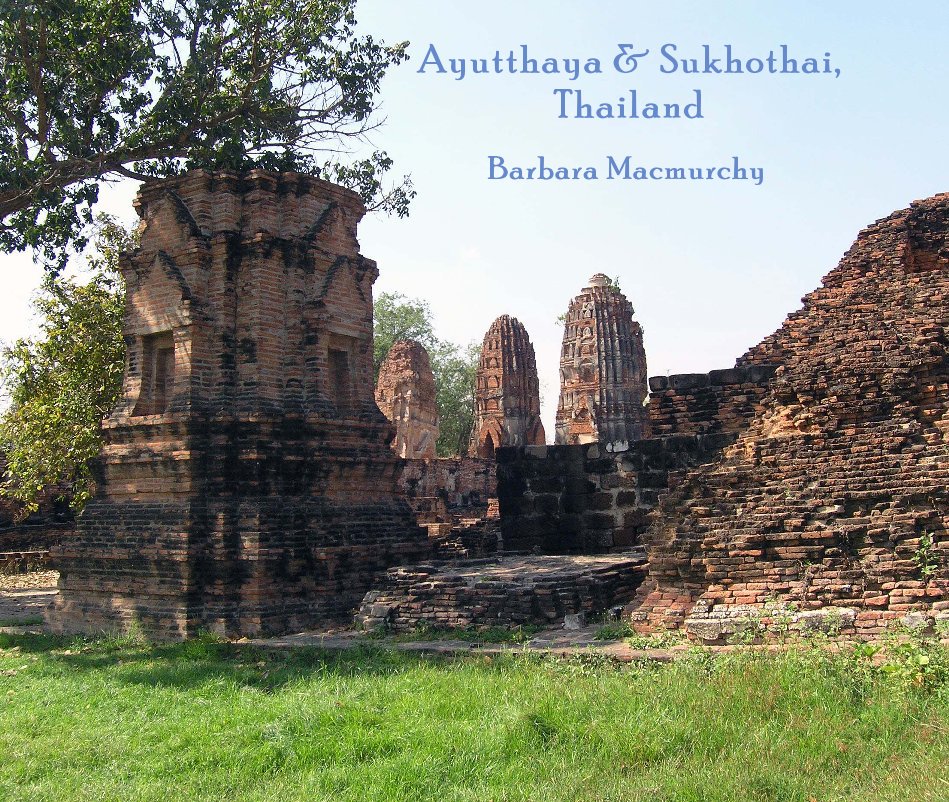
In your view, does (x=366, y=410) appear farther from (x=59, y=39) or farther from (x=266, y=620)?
(x=59, y=39)

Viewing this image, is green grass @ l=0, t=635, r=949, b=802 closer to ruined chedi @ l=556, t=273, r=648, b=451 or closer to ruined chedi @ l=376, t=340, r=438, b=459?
ruined chedi @ l=556, t=273, r=648, b=451

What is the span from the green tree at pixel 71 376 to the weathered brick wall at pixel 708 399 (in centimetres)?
864

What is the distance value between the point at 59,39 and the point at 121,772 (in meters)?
9.27

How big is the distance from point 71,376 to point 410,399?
15.2 meters

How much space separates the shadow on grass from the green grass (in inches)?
10.1

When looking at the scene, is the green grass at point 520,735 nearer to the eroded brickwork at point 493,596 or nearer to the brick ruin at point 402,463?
the brick ruin at point 402,463

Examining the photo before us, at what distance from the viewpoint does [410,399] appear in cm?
3059

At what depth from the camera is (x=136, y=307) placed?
1224 cm

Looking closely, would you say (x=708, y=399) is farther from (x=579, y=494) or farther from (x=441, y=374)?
(x=441, y=374)

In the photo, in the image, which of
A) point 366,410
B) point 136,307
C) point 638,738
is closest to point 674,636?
point 638,738

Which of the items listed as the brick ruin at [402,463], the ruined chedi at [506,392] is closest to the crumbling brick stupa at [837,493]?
the brick ruin at [402,463]

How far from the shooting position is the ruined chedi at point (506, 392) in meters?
31.2

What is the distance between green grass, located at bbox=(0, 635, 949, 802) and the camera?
5.07 m

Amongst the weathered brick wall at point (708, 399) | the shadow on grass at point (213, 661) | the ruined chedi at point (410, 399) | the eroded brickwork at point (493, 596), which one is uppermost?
the ruined chedi at point (410, 399)
